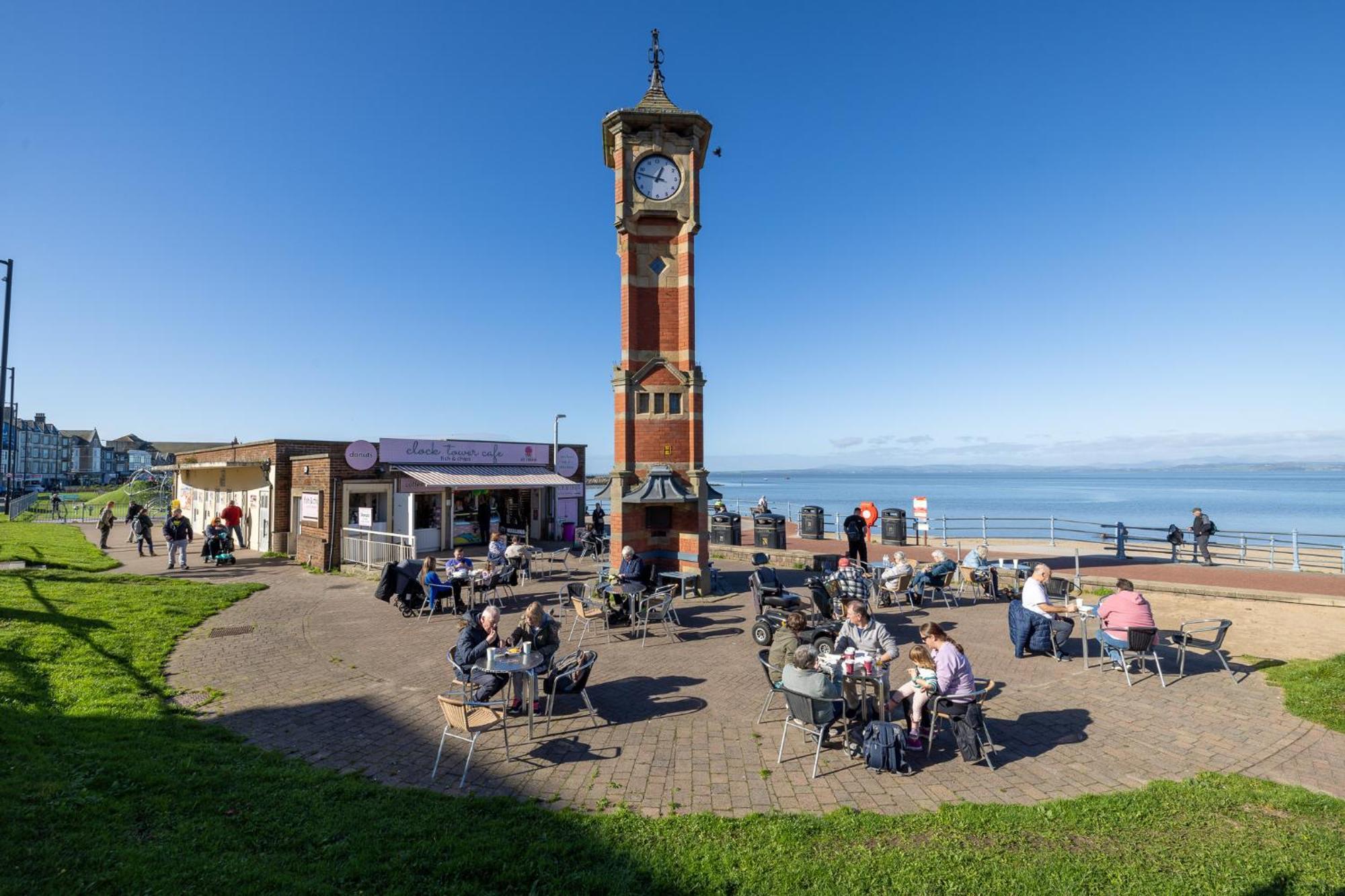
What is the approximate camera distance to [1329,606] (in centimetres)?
1247

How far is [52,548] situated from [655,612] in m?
19.9

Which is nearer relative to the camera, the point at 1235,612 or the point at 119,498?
the point at 1235,612

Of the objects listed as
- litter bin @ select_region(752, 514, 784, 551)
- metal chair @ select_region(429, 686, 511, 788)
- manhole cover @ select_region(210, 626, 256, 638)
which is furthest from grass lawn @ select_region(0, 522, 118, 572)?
litter bin @ select_region(752, 514, 784, 551)

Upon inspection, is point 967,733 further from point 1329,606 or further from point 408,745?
point 1329,606

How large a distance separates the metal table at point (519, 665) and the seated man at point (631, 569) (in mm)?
4868

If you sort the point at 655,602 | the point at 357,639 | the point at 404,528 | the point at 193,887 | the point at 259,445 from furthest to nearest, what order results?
the point at 259,445 < the point at 404,528 < the point at 655,602 < the point at 357,639 < the point at 193,887

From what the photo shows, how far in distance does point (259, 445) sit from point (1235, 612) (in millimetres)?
27016

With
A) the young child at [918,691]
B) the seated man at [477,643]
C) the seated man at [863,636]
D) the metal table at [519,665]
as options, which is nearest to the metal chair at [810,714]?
the young child at [918,691]

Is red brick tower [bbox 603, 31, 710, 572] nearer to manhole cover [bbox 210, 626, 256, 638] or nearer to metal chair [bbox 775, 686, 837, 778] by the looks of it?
manhole cover [bbox 210, 626, 256, 638]

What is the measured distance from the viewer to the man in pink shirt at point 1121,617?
834 centimetres

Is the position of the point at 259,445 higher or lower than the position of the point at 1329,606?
higher

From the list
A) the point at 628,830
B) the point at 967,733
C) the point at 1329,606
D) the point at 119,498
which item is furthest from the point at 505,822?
the point at 119,498

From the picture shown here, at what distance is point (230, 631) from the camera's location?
35.5 ft

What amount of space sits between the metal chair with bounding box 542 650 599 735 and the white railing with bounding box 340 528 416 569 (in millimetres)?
9974
